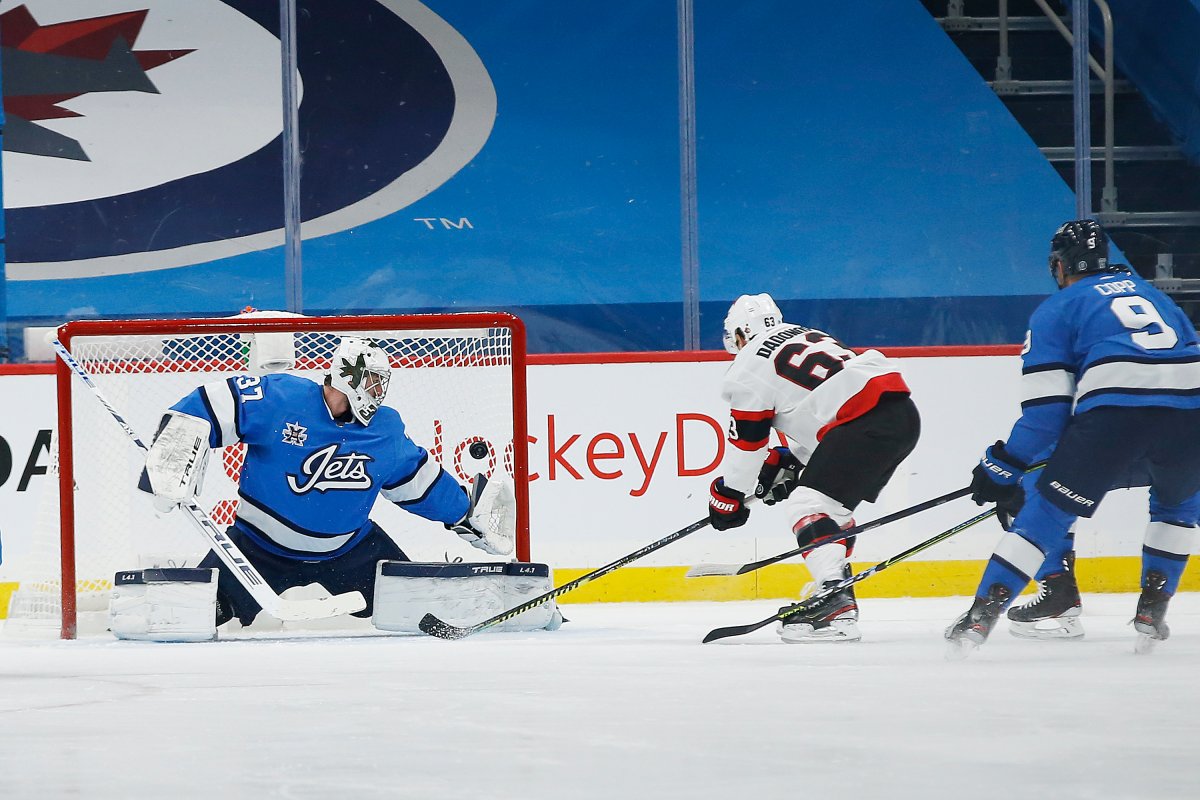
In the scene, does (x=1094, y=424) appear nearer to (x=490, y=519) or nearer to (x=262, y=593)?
(x=490, y=519)

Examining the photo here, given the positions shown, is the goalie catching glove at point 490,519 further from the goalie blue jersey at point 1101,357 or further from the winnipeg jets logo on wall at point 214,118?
the winnipeg jets logo on wall at point 214,118

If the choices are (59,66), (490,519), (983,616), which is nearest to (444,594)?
(490,519)

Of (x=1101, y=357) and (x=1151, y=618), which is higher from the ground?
(x=1101, y=357)

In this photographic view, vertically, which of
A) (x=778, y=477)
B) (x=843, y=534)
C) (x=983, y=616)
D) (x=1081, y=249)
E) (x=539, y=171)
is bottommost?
(x=983, y=616)

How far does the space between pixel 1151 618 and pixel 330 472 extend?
1921 mm

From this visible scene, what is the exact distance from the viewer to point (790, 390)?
11.5ft

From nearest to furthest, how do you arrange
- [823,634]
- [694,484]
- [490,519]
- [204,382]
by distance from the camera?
[823,634] → [490,519] → [204,382] → [694,484]

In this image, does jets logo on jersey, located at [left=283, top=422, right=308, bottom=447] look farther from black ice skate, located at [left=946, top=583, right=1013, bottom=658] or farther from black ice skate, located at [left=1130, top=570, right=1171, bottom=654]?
black ice skate, located at [left=1130, top=570, right=1171, bottom=654]

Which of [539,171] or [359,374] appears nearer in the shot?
[359,374]

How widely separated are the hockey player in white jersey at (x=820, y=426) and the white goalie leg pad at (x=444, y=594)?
0.56m

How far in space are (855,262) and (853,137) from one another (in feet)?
2.04

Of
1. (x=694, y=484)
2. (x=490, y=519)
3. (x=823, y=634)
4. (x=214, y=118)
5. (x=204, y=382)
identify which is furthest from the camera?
Result: (x=214, y=118)

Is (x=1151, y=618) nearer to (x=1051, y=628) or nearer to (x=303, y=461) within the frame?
(x=1051, y=628)

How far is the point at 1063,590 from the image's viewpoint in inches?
139
